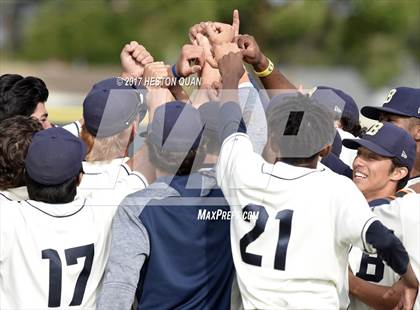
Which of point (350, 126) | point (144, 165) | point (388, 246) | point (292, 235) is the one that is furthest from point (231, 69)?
point (350, 126)

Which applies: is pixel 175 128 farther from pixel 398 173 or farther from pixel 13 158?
pixel 398 173

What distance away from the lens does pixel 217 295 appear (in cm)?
367

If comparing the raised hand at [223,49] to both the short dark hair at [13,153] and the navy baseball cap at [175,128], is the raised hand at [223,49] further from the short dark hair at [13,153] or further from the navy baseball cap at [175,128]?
the short dark hair at [13,153]

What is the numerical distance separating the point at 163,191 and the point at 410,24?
64.5ft

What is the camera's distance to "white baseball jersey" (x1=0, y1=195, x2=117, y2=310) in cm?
347

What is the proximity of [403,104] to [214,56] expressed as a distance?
110 centimetres

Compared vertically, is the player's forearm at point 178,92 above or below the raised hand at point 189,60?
below

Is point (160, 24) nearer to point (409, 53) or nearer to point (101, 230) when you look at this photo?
point (409, 53)

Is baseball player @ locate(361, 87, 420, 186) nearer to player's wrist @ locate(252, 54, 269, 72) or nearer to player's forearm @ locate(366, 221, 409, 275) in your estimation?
player's wrist @ locate(252, 54, 269, 72)

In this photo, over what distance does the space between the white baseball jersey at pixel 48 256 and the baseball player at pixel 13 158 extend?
22 cm

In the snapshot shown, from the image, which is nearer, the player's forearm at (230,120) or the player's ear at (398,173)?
the player's forearm at (230,120)

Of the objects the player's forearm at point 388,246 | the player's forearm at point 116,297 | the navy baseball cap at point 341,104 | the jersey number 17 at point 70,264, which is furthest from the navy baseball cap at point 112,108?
the player's forearm at point 388,246

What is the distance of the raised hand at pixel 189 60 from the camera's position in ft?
13.5

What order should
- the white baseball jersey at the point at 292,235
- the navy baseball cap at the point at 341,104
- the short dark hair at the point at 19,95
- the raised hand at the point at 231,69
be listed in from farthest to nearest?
the navy baseball cap at the point at 341,104
the short dark hair at the point at 19,95
the raised hand at the point at 231,69
the white baseball jersey at the point at 292,235
